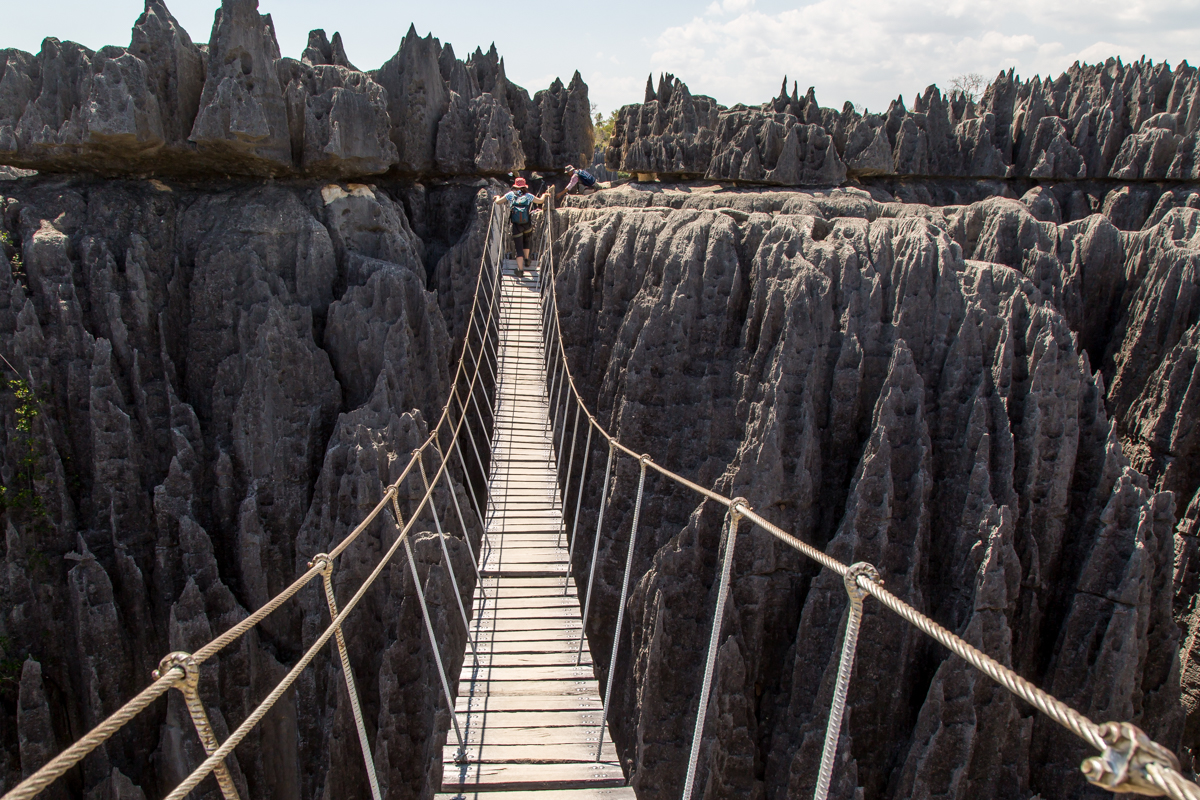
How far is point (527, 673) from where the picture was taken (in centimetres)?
378

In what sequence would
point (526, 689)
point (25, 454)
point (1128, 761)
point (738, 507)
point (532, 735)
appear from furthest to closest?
point (25, 454) < point (526, 689) < point (532, 735) < point (738, 507) < point (1128, 761)

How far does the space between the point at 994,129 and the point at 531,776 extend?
81.5 feet

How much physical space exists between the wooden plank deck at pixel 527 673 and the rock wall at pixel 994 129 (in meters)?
11.2

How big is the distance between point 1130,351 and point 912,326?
7.24m

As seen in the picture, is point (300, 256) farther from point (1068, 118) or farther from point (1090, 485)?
point (1068, 118)

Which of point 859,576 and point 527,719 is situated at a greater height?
point 859,576

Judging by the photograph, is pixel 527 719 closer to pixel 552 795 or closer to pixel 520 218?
pixel 552 795

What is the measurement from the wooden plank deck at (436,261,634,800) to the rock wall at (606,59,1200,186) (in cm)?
1118

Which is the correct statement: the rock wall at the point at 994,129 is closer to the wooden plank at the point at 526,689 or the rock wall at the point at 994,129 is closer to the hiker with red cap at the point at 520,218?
the hiker with red cap at the point at 520,218

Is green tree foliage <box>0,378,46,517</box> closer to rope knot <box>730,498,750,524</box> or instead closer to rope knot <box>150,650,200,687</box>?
rope knot <box>150,650,200,687</box>

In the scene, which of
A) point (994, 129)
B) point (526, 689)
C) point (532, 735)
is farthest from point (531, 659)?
point (994, 129)

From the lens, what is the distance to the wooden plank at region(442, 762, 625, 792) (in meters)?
3.03

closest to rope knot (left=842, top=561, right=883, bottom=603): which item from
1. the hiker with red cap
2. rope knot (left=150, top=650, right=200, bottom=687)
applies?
rope knot (left=150, top=650, right=200, bottom=687)

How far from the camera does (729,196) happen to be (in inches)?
398
